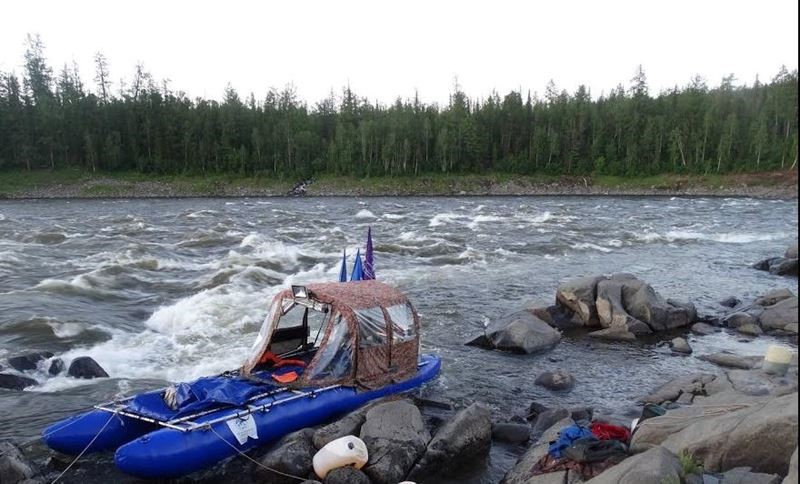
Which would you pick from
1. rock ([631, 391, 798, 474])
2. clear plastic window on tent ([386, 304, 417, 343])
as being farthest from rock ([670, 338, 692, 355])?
clear plastic window on tent ([386, 304, 417, 343])

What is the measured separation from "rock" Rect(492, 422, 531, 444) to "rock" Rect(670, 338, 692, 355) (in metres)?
8.27

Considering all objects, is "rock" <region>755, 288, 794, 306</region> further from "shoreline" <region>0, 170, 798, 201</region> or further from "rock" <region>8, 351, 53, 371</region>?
"shoreline" <region>0, 170, 798, 201</region>

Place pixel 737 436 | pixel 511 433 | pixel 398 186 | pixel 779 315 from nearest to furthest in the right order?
1. pixel 737 436
2. pixel 511 433
3. pixel 779 315
4. pixel 398 186

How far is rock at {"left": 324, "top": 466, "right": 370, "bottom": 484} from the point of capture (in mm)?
9805

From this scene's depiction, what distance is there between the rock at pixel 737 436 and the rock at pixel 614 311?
404 inches

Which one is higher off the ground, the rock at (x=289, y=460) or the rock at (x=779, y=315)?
the rock at (x=289, y=460)

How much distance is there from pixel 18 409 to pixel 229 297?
11144 mm

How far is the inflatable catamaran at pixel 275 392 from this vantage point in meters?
10.5

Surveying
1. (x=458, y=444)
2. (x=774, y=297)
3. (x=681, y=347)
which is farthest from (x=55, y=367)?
(x=774, y=297)

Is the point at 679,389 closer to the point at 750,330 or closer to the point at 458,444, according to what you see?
the point at 458,444

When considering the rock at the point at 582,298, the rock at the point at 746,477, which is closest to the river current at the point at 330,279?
the rock at the point at 582,298

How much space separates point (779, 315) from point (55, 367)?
23.4 m

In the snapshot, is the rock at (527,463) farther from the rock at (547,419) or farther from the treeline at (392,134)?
the treeline at (392,134)

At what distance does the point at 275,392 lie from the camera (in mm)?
12359
